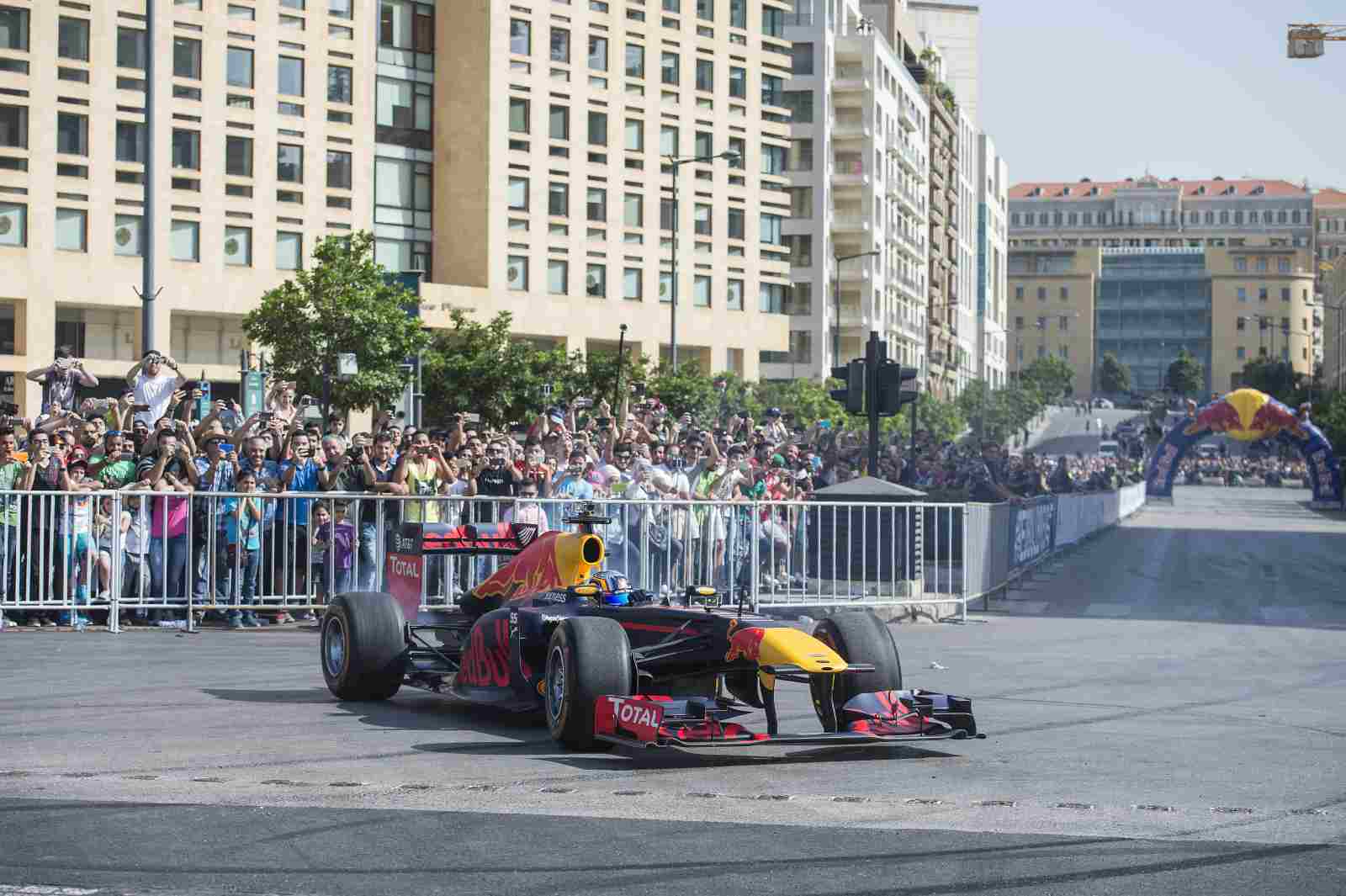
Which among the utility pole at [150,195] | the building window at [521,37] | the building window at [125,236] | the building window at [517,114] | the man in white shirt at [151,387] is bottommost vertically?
the man in white shirt at [151,387]

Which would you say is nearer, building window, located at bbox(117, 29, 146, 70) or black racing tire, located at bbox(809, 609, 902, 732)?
black racing tire, located at bbox(809, 609, 902, 732)

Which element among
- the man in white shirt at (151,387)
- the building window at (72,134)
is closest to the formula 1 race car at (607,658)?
the man in white shirt at (151,387)

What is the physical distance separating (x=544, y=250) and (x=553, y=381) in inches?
691

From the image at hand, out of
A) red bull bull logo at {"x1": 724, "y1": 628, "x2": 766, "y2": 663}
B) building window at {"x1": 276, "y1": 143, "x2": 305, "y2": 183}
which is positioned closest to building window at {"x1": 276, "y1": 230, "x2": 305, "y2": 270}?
building window at {"x1": 276, "y1": 143, "x2": 305, "y2": 183}

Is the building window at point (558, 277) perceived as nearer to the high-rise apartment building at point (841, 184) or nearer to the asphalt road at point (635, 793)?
the high-rise apartment building at point (841, 184)

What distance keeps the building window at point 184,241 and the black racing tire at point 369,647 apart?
4267cm

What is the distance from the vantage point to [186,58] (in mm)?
52469

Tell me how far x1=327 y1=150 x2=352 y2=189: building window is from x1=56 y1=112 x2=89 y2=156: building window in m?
8.16

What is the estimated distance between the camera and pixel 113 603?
653 inches

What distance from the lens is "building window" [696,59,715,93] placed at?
71438 millimetres

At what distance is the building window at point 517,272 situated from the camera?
209ft

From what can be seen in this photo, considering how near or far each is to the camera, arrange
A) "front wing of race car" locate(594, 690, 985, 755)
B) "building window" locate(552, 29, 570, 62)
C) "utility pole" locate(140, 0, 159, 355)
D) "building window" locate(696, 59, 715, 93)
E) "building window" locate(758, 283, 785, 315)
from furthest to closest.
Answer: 1. "building window" locate(758, 283, 785, 315)
2. "building window" locate(696, 59, 715, 93)
3. "building window" locate(552, 29, 570, 62)
4. "utility pole" locate(140, 0, 159, 355)
5. "front wing of race car" locate(594, 690, 985, 755)

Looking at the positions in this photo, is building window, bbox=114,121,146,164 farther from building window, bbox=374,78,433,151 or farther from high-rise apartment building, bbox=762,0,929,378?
high-rise apartment building, bbox=762,0,929,378

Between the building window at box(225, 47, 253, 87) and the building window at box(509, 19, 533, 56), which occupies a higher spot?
the building window at box(509, 19, 533, 56)
